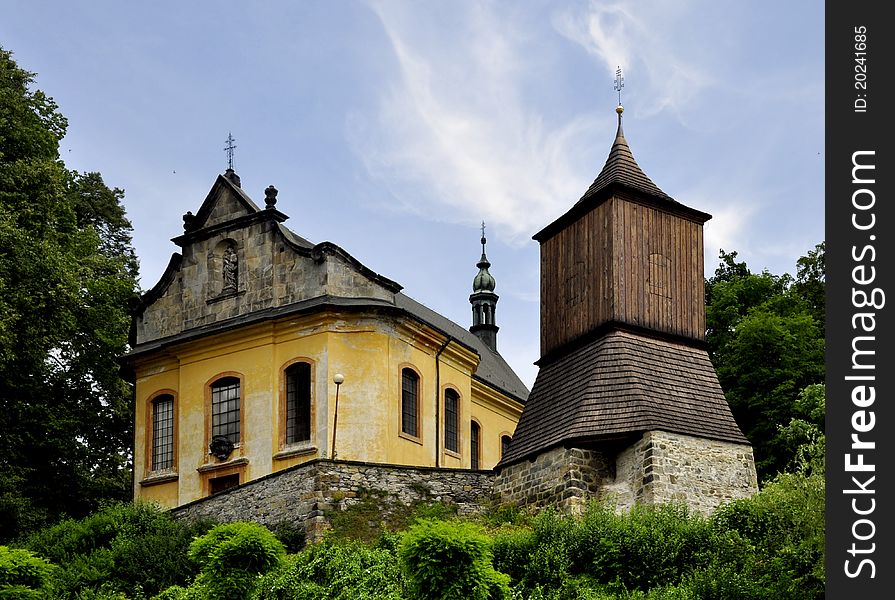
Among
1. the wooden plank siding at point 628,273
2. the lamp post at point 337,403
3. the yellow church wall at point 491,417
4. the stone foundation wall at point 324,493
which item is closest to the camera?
the stone foundation wall at point 324,493

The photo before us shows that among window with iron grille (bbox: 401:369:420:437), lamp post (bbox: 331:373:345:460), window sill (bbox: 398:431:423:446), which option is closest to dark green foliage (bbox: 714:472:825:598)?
lamp post (bbox: 331:373:345:460)

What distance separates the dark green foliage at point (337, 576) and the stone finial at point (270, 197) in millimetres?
12346

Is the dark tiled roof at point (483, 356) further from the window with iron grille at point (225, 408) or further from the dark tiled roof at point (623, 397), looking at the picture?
the dark tiled roof at point (623, 397)

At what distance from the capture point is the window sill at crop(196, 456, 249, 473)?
121 ft

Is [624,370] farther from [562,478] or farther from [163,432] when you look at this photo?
[163,432]

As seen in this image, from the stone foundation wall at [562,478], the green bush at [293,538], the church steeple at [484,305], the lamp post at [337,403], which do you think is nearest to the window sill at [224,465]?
the lamp post at [337,403]

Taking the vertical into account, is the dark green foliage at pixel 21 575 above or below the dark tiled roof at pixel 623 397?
below

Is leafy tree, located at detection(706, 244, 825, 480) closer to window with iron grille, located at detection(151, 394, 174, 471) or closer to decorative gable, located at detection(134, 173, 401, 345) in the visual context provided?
decorative gable, located at detection(134, 173, 401, 345)

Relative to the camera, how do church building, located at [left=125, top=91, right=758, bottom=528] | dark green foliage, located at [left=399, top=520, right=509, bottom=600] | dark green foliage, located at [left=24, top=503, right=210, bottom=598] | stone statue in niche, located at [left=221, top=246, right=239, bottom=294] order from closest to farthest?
dark green foliage, located at [left=399, top=520, right=509, bottom=600] → dark green foliage, located at [left=24, top=503, right=210, bottom=598] → church building, located at [left=125, top=91, right=758, bottom=528] → stone statue in niche, located at [left=221, top=246, right=239, bottom=294]

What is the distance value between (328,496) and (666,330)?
8724mm

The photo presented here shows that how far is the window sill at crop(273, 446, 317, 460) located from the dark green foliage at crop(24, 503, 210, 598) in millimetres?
3533

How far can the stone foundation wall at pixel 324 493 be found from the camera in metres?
31.8

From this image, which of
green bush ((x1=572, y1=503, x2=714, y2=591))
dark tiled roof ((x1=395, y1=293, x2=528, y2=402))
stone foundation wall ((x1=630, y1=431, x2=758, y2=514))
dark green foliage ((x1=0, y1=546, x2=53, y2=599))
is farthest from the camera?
dark tiled roof ((x1=395, y1=293, x2=528, y2=402))

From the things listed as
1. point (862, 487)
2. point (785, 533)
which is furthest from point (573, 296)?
point (862, 487)
